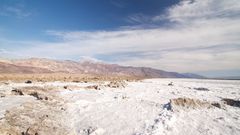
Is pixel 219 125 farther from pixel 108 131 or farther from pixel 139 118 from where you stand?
pixel 108 131

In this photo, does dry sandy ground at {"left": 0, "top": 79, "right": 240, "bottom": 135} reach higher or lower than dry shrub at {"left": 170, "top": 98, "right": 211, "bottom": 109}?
lower

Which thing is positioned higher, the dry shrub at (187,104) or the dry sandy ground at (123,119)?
the dry shrub at (187,104)

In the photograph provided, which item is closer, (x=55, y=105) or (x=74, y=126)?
(x=74, y=126)

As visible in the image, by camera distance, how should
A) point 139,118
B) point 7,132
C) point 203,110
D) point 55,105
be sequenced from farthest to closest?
point 55,105 → point 203,110 → point 139,118 → point 7,132

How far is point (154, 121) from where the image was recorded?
1107cm

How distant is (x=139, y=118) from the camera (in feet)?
38.2

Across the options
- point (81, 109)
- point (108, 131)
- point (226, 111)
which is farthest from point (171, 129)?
point (81, 109)

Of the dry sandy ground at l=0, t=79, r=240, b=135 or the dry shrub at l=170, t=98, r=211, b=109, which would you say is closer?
the dry sandy ground at l=0, t=79, r=240, b=135

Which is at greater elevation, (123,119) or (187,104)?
(187,104)

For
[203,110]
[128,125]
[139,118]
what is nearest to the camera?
[128,125]

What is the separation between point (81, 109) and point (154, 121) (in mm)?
4684

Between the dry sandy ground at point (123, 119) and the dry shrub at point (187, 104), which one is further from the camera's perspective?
the dry shrub at point (187, 104)

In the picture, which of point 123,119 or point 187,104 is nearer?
point 123,119

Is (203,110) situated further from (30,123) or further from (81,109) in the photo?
(30,123)
